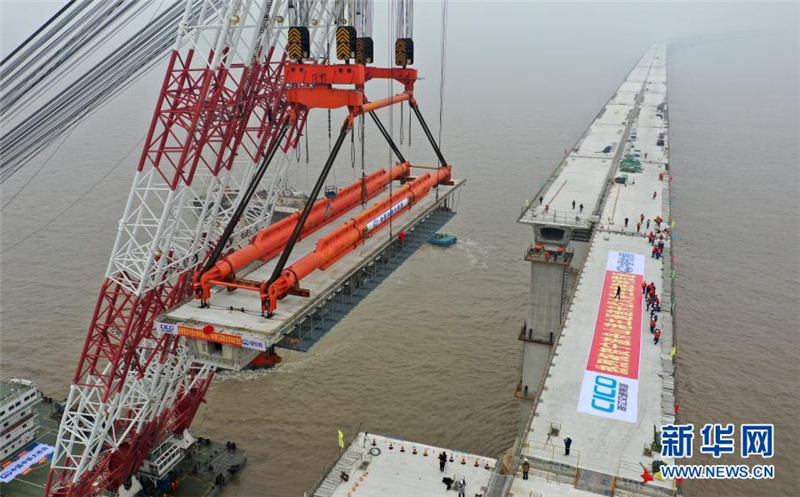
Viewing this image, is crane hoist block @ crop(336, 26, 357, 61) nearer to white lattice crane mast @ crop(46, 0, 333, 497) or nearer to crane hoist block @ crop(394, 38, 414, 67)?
white lattice crane mast @ crop(46, 0, 333, 497)

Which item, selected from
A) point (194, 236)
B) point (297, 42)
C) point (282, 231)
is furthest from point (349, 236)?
point (297, 42)

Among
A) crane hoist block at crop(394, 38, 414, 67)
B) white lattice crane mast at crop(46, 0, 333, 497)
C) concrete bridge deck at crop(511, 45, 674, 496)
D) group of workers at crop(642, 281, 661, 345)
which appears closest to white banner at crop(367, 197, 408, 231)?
white lattice crane mast at crop(46, 0, 333, 497)

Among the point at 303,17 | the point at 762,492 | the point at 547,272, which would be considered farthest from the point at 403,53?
the point at 762,492

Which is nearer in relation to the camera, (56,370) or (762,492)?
(762,492)

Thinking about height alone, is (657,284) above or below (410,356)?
above

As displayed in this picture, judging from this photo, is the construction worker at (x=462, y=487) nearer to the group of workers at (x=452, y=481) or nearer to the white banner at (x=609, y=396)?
the group of workers at (x=452, y=481)

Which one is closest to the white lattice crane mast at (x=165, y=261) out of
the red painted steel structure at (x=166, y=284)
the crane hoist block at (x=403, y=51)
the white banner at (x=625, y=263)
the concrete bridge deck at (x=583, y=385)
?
the red painted steel structure at (x=166, y=284)

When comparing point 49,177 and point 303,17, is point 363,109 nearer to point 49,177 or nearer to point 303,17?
point 303,17
